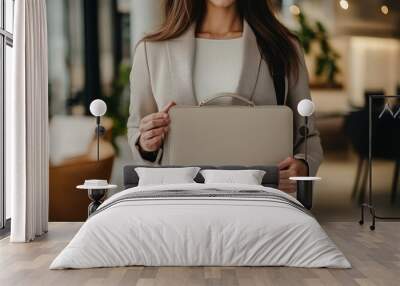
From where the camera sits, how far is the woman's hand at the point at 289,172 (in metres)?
6.93

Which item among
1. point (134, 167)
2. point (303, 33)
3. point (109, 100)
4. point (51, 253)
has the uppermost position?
point (303, 33)

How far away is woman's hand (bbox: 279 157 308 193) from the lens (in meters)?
6.93

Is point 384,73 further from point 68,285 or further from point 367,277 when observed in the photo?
point 68,285

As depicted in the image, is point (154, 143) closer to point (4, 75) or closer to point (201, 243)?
point (4, 75)

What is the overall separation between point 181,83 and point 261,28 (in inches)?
41.6

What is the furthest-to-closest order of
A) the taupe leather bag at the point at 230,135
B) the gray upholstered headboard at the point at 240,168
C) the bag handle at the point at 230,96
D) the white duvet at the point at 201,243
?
1. the bag handle at the point at 230,96
2. the taupe leather bag at the point at 230,135
3. the gray upholstered headboard at the point at 240,168
4. the white duvet at the point at 201,243

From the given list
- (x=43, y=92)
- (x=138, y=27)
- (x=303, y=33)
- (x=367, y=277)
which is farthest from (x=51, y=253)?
(x=303, y=33)

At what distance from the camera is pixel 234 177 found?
6.23m

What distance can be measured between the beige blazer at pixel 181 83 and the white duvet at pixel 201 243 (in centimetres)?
262

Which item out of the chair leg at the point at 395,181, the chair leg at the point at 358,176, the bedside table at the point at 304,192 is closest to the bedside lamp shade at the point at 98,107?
the bedside table at the point at 304,192

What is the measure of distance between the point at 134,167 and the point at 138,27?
5.31 ft

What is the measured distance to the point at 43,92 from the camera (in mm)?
6520

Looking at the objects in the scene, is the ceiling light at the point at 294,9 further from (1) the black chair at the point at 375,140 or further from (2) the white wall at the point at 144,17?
(2) the white wall at the point at 144,17

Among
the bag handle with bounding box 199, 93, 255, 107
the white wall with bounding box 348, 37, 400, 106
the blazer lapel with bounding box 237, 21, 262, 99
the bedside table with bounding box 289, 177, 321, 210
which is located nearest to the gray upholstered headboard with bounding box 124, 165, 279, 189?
the bedside table with bounding box 289, 177, 321, 210
